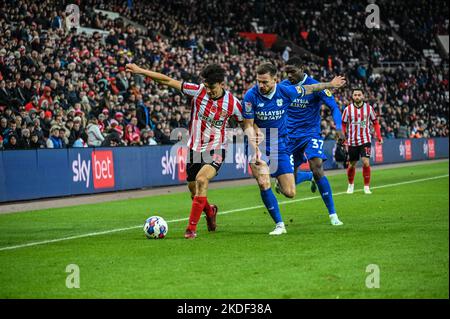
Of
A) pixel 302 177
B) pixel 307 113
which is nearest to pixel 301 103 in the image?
pixel 307 113

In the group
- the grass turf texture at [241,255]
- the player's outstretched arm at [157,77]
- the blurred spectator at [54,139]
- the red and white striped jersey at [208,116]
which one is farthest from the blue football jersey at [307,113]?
the blurred spectator at [54,139]

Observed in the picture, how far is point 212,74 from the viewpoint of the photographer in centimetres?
1083

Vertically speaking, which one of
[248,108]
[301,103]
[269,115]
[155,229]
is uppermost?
[301,103]

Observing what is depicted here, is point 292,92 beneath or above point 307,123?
above

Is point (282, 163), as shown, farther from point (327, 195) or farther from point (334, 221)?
point (334, 221)

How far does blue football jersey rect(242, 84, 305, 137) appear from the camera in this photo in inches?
445

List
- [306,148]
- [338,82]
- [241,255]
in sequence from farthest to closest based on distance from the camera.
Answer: [306,148], [338,82], [241,255]

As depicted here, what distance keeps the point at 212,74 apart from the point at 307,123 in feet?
10.4

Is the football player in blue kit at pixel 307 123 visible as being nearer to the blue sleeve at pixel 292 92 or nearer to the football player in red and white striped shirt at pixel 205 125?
the blue sleeve at pixel 292 92

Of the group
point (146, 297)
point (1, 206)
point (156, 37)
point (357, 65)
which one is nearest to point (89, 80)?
point (1, 206)

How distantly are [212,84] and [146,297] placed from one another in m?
4.66

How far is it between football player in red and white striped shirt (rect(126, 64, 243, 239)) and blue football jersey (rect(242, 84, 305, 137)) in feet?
0.53

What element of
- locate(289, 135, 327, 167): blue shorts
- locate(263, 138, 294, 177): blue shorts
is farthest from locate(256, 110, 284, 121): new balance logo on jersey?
locate(289, 135, 327, 167): blue shorts
